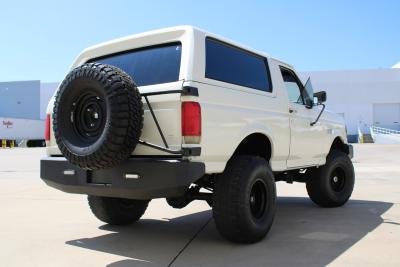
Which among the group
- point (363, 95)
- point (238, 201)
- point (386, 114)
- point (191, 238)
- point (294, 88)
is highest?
point (363, 95)

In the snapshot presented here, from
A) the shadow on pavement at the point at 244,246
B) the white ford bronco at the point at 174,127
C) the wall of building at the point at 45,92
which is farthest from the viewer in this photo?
the wall of building at the point at 45,92

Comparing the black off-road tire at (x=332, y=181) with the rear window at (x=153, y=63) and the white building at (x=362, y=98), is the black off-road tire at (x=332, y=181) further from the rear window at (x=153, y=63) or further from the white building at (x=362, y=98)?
the white building at (x=362, y=98)

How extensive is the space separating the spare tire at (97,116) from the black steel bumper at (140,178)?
191mm

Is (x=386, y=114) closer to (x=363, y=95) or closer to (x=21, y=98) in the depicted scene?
(x=363, y=95)

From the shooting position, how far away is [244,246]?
485 centimetres

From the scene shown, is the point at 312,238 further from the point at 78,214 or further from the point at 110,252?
the point at 78,214

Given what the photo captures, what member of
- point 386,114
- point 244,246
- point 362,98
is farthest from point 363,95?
point 244,246

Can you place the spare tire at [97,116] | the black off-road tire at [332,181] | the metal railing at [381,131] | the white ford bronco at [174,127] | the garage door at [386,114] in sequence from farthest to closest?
the garage door at [386,114] → the metal railing at [381,131] → the black off-road tire at [332,181] → the white ford bronco at [174,127] → the spare tire at [97,116]

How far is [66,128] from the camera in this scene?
4.50 m

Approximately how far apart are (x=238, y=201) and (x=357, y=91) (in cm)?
5835

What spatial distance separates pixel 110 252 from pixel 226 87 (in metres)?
2.01

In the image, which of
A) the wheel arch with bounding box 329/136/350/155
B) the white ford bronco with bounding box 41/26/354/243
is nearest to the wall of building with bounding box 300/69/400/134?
the wheel arch with bounding box 329/136/350/155

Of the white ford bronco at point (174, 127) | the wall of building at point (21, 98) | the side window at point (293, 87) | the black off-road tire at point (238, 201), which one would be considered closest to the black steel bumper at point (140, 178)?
the white ford bronco at point (174, 127)

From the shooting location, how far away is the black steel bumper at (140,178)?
416 centimetres
